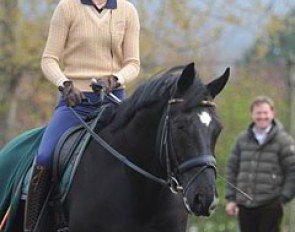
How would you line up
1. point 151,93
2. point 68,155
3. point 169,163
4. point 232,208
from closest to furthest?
1. point 169,163
2. point 151,93
3. point 68,155
4. point 232,208

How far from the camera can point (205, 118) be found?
5938 millimetres

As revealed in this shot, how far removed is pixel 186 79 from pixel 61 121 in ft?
4.18

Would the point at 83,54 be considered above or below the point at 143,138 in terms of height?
above

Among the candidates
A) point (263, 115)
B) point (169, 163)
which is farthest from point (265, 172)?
point (169, 163)

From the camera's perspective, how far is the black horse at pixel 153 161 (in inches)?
232

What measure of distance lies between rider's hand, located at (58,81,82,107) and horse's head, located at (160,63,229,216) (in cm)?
90

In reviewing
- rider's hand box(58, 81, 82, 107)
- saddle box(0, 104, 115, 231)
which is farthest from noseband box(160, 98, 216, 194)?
rider's hand box(58, 81, 82, 107)

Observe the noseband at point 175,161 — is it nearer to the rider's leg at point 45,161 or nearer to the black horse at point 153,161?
the black horse at point 153,161

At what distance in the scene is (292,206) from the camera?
42.2 feet

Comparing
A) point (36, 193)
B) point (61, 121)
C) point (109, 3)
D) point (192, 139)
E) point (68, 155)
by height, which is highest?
point (109, 3)

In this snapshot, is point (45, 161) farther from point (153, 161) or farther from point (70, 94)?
point (153, 161)

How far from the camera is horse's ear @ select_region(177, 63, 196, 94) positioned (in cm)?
602

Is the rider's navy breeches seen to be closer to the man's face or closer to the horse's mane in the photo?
the horse's mane

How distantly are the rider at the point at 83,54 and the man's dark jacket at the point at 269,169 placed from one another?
402 centimetres
